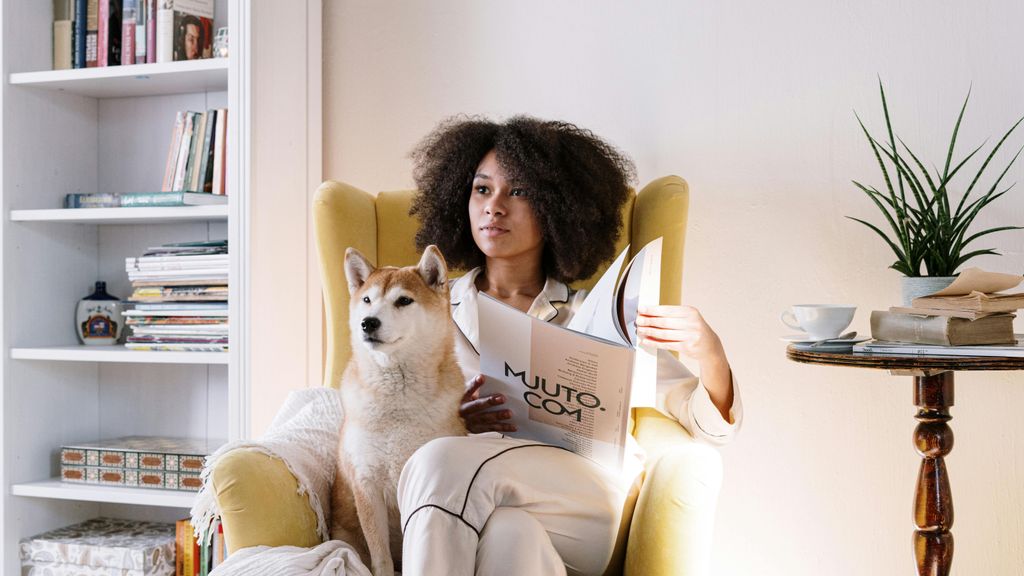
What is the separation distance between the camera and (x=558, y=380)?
122cm

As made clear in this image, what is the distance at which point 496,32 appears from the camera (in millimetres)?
2225

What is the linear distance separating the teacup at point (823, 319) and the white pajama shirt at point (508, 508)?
46cm

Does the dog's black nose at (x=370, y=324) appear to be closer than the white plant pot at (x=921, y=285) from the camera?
Yes

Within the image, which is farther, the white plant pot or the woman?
the white plant pot

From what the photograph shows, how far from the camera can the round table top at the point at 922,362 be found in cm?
142

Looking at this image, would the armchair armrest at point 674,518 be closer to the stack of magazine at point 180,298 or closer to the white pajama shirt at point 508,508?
the white pajama shirt at point 508,508

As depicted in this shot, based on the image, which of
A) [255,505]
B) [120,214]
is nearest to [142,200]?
[120,214]

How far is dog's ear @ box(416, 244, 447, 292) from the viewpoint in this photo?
124 centimetres

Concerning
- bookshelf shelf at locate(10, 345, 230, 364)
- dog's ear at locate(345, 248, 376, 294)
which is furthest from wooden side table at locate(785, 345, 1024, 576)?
bookshelf shelf at locate(10, 345, 230, 364)

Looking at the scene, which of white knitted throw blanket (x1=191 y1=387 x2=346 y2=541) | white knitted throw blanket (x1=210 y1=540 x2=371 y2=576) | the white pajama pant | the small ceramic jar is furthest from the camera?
→ the small ceramic jar

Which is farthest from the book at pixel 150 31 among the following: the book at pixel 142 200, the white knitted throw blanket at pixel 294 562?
the white knitted throw blanket at pixel 294 562

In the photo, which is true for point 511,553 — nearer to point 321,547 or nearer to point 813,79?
point 321,547

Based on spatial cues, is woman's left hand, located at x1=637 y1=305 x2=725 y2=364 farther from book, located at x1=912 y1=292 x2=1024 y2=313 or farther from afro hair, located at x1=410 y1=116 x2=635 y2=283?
book, located at x1=912 y1=292 x2=1024 y2=313

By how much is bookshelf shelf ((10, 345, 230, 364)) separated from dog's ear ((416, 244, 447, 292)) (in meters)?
0.99
